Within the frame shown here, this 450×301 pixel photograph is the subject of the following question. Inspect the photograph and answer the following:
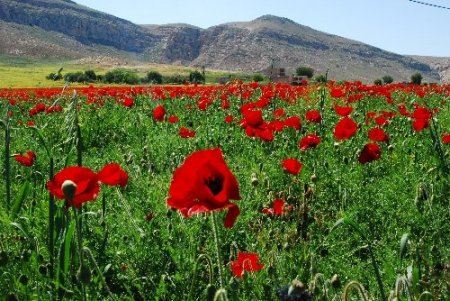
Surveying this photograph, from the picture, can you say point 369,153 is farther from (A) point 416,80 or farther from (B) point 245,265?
(A) point 416,80

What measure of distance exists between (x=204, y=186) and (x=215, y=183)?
0.28 feet

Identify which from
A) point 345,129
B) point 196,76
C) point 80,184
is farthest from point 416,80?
point 80,184

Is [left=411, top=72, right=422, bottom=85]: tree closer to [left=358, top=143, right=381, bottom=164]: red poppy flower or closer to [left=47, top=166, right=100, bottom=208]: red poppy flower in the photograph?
[left=358, top=143, right=381, bottom=164]: red poppy flower

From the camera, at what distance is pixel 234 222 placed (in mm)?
1901

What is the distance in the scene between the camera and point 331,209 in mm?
4129

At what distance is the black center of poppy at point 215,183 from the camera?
1.59 m

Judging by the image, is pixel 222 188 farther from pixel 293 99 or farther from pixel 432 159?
pixel 293 99

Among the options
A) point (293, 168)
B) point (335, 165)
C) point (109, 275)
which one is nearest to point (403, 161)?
point (335, 165)

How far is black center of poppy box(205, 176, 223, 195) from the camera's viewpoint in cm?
159

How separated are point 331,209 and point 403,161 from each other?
128 centimetres

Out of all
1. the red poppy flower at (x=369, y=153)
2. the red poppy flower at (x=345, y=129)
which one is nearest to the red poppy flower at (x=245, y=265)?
the red poppy flower at (x=369, y=153)

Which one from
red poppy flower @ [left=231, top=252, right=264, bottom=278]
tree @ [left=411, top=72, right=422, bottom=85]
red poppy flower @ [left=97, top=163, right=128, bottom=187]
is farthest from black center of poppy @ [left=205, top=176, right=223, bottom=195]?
tree @ [left=411, top=72, right=422, bottom=85]

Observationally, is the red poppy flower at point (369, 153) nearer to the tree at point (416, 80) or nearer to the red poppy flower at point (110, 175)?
the red poppy flower at point (110, 175)

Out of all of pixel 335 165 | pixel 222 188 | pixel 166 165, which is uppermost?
pixel 222 188
